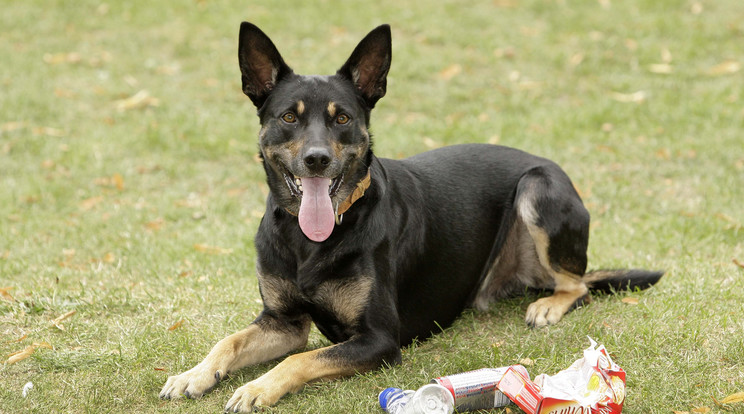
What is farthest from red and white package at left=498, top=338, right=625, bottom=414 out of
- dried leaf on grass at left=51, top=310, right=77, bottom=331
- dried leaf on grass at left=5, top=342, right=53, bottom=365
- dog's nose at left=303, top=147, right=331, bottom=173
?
dried leaf on grass at left=51, top=310, right=77, bottom=331

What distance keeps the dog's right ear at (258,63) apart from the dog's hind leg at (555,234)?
1.85 metres

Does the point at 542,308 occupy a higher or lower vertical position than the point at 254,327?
lower

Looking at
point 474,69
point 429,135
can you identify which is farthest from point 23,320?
point 474,69

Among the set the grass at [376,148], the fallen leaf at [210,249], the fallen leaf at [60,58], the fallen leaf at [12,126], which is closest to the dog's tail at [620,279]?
the grass at [376,148]

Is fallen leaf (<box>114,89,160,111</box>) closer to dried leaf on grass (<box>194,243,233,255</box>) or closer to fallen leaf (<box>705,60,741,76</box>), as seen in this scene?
dried leaf on grass (<box>194,243,233,255</box>)

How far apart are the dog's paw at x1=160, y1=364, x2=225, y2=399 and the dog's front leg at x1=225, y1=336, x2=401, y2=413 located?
270 millimetres

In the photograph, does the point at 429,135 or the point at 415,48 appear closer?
the point at 429,135

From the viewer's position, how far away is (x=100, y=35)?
43.0ft

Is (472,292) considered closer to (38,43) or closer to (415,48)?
(415,48)

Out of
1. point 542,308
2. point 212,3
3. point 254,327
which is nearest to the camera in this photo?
point 254,327

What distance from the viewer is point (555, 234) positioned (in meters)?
5.21

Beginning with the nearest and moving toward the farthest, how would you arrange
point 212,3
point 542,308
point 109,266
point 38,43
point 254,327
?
point 254,327 < point 542,308 < point 109,266 < point 38,43 < point 212,3

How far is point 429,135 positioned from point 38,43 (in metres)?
6.97

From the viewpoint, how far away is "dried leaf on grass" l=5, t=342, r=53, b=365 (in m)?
4.61
